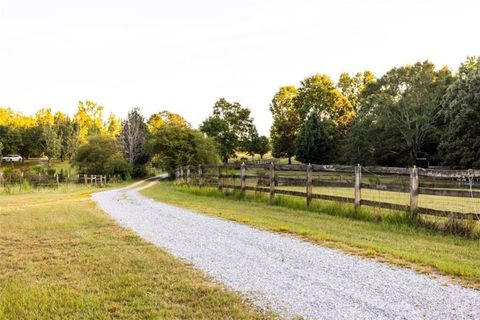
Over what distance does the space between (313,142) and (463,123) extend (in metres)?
23.1

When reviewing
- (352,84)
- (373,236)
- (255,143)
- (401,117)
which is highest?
(352,84)

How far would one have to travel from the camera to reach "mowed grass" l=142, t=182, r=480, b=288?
614 cm

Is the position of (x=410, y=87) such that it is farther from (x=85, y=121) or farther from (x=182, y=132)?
(x=85, y=121)

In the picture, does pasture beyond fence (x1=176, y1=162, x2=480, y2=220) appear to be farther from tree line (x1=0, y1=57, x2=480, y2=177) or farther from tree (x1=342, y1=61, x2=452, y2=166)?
tree (x1=342, y1=61, x2=452, y2=166)

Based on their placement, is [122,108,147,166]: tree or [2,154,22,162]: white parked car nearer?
[122,108,147,166]: tree

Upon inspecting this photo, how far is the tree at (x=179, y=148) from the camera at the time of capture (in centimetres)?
4297

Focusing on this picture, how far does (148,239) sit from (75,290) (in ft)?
11.1

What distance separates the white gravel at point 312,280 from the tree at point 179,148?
34411 mm

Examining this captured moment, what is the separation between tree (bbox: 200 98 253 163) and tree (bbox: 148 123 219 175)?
2358 cm

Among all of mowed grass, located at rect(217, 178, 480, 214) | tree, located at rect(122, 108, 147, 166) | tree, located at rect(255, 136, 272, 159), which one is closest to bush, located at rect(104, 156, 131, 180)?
tree, located at rect(122, 108, 147, 166)

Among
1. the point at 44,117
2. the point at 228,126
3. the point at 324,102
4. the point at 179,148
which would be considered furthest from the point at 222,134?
the point at 44,117

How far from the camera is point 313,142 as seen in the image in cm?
5747

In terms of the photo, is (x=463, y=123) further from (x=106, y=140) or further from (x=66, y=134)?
(x=66, y=134)

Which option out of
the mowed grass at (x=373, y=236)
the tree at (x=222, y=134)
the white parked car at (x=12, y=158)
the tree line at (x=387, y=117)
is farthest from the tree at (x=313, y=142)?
the white parked car at (x=12, y=158)
